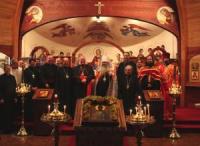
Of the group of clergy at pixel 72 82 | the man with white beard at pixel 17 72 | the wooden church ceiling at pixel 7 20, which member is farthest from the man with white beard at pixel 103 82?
the wooden church ceiling at pixel 7 20

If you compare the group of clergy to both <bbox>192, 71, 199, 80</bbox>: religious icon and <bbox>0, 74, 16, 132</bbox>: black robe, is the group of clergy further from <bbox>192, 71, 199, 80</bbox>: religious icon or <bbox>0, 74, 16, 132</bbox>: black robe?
<bbox>192, 71, 199, 80</bbox>: religious icon

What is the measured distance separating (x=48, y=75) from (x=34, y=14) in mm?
4976

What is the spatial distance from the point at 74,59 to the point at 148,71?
20.2ft

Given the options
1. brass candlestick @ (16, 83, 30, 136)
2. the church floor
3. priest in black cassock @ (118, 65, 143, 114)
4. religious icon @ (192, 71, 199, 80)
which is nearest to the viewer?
the church floor

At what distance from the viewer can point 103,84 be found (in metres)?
11.9

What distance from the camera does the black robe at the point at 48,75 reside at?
11.8m

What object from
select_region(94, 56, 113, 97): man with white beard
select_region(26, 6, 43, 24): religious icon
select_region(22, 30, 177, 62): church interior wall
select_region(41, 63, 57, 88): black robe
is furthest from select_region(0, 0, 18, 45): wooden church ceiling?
select_region(94, 56, 113, 97): man with white beard

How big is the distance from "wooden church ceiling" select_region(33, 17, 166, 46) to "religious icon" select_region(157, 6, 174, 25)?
75 centimetres

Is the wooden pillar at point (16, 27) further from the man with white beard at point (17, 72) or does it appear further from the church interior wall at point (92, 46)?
the man with white beard at point (17, 72)

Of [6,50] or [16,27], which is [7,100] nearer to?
[6,50]

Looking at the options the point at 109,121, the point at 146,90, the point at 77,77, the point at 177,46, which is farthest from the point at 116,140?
the point at 177,46

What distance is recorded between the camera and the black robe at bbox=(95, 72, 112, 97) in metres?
11.9

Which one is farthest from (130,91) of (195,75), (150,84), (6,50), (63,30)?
(63,30)

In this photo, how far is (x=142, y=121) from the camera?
23.7 feet
